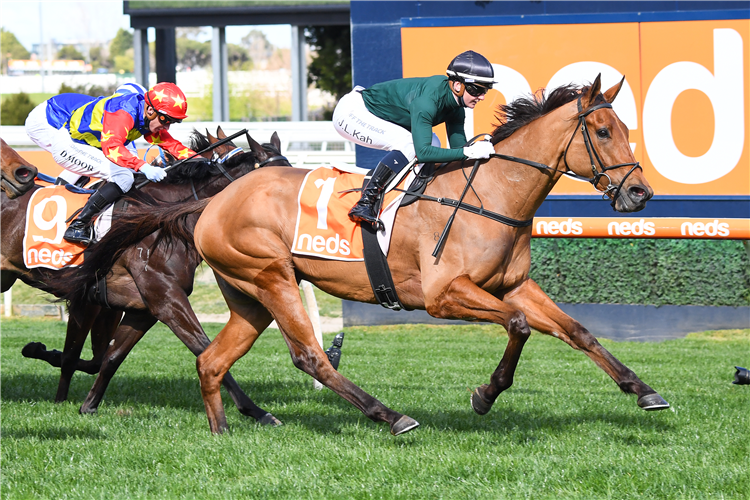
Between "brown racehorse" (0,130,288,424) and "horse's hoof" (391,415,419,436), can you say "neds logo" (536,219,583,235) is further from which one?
"horse's hoof" (391,415,419,436)

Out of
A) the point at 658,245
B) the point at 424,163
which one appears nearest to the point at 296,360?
the point at 424,163

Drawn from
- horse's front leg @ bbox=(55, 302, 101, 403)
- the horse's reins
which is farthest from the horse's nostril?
the horse's reins

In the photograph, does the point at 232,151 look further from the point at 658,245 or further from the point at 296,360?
the point at 658,245

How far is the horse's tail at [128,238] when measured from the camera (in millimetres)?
5562

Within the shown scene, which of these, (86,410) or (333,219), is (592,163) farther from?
(86,410)

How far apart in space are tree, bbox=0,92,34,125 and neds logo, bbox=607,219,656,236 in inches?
795

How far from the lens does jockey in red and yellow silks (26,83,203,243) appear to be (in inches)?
231

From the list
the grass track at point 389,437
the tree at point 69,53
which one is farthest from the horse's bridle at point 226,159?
the tree at point 69,53

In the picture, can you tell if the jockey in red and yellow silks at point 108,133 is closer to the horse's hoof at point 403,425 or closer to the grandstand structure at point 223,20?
the horse's hoof at point 403,425

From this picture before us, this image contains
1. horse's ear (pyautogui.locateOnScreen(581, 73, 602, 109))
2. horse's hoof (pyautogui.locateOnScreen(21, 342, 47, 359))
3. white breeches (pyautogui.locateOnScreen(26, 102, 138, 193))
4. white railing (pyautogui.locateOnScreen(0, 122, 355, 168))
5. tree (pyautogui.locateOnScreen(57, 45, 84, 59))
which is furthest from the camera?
tree (pyautogui.locateOnScreen(57, 45, 84, 59))

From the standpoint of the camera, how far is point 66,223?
5.96m

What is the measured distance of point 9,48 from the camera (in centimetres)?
6481

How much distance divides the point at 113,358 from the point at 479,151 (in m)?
2.89

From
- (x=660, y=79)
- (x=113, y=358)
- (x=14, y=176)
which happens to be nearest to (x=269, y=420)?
(x=113, y=358)
